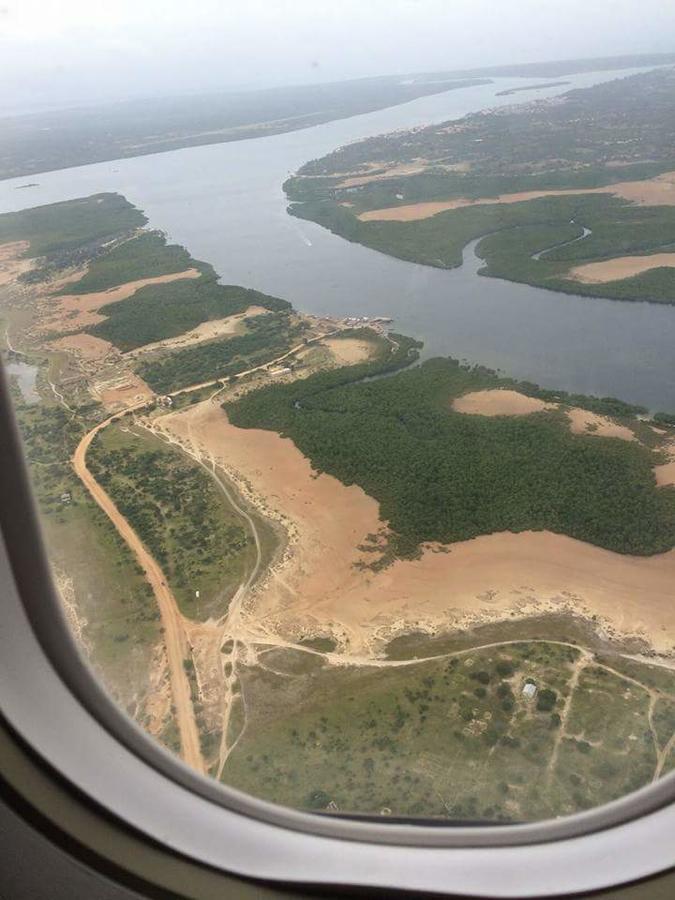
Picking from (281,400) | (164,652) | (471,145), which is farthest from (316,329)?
(471,145)

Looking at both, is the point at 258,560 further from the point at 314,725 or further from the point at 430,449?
the point at 430,449

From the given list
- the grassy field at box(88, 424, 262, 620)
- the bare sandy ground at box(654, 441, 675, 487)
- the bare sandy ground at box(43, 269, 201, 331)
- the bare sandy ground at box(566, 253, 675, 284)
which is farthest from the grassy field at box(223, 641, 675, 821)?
the bare sandy ground at box(566, 253, 675, 284)

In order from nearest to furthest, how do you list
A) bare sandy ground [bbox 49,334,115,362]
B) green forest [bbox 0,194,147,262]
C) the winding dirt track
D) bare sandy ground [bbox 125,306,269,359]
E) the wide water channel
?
the winding dirt track → the wide water channel → bare sandy ground [bbox 49,334,115,362] → bare sandy ground [bbox 125,306,269,359] → green forest [bbox 0,194,147,262]

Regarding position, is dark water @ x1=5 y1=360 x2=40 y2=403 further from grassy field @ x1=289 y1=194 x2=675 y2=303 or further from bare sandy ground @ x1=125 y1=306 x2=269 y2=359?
grassy field @ x1=289 y1=194 x2=675 y2=303

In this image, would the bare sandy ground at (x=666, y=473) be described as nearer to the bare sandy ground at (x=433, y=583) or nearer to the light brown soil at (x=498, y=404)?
the bare sandy ground at (x=433, y=583)

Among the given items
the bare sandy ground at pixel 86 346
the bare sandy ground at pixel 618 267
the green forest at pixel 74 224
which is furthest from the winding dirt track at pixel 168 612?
the bare sandy ground at pixel 618 267

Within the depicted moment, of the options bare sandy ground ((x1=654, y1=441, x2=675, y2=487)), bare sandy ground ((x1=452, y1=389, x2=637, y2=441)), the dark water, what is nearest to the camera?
the dark water
